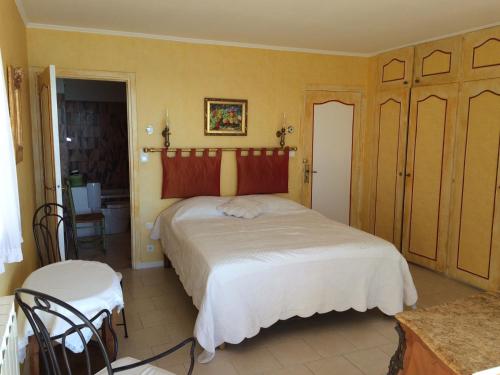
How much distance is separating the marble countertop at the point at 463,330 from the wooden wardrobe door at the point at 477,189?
7.46ft

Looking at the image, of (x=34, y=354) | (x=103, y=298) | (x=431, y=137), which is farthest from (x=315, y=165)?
(x=34, y=354)

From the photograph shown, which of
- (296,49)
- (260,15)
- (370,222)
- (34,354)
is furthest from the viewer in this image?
(370,222)

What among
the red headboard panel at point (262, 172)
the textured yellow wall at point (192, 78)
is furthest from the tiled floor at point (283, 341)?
the red headboard panel at point (262, 172)

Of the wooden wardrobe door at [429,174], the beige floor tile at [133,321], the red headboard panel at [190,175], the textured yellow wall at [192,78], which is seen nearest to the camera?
the beige floor tile at [133,321]

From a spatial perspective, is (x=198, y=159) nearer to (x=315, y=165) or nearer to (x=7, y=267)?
(x=315, y=165)

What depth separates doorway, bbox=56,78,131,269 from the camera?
573 cm

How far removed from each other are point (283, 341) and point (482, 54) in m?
3.08

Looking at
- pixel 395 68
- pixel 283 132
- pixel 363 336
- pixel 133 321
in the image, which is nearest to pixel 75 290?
pixel 133 321

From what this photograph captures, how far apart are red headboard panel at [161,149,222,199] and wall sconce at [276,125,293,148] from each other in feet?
2.46

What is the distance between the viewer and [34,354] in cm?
213

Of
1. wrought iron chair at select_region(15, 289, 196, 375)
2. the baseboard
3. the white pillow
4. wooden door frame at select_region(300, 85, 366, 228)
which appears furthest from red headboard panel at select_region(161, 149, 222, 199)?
wrought iron chair at select_region(15, 289, 196, 375)

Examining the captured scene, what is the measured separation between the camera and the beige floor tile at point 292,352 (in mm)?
2676

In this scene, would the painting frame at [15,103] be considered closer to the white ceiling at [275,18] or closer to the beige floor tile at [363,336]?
the white ceiling at [275,18]

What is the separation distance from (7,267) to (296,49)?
3707mm
